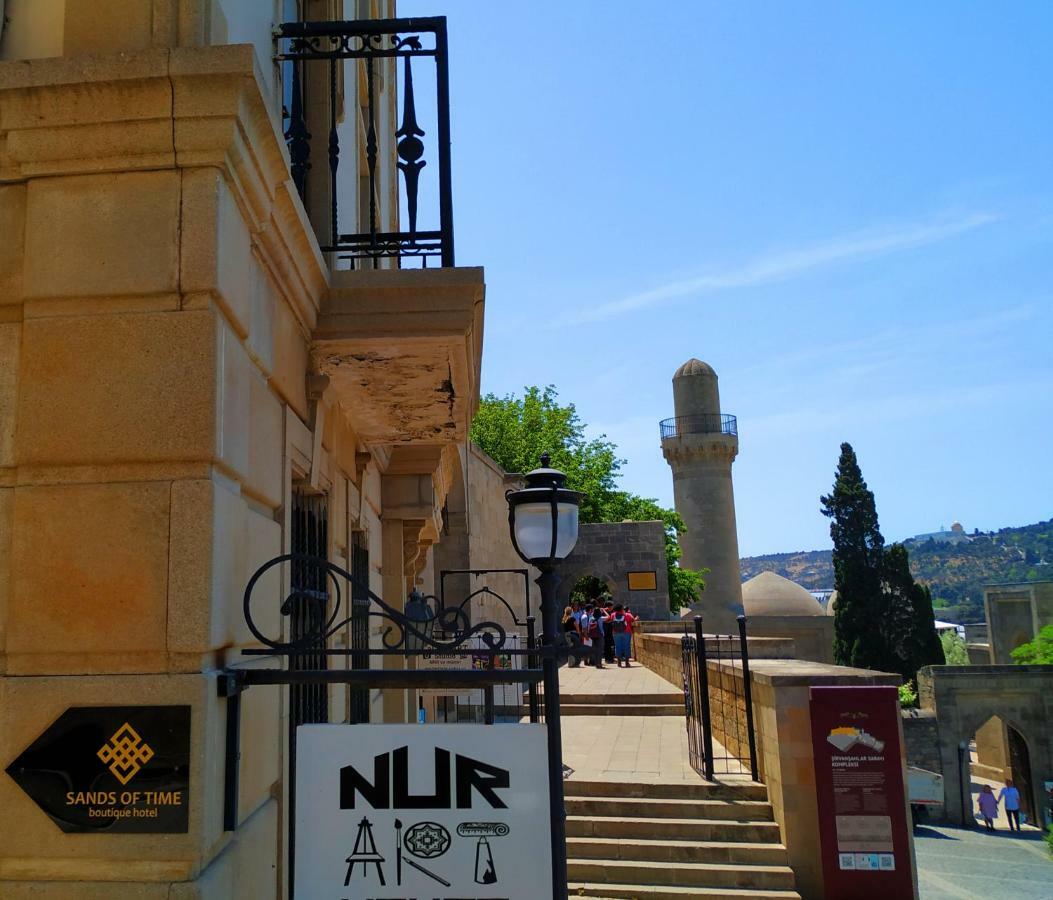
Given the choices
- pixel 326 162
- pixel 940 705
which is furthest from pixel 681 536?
pixel 326 162

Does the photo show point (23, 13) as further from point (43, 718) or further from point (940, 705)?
point (940, 705)

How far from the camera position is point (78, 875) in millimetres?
2410

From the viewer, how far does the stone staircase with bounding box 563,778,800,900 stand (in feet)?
24.7

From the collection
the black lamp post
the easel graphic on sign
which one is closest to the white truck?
the black lamp post

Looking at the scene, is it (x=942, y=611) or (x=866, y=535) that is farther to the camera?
(x=942, y=611)

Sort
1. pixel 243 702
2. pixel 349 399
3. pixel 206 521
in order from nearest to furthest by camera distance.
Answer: pixel 206 521
pixel 243 702
pixel 349 399

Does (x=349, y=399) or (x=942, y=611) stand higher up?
(x=349, y=399)

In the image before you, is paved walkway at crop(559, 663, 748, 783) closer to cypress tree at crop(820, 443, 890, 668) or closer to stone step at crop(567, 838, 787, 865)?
stone step at crop(567, 838, 787, 865)

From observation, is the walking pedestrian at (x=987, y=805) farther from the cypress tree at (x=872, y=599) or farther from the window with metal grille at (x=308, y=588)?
the window with metal grille at (x=308, y=588)

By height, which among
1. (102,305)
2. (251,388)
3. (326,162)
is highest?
(326,162)

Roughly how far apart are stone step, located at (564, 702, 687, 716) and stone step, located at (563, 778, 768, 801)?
5353mm

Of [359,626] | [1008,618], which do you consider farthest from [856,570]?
[359,626]

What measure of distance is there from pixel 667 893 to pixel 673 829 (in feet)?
2.62

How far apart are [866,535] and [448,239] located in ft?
124
